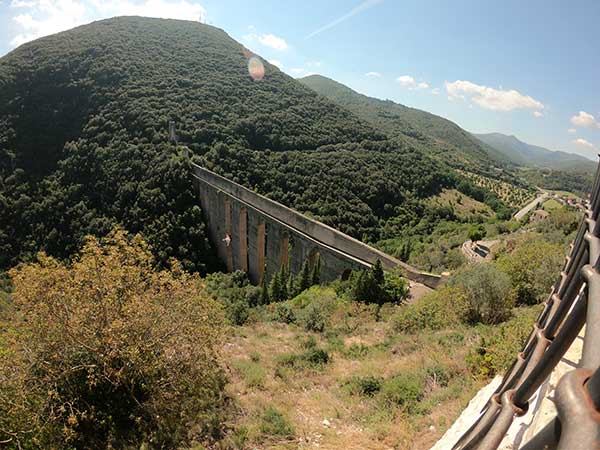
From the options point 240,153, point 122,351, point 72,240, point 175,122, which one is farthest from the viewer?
point 175,122

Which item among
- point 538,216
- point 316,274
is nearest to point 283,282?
point 316,274

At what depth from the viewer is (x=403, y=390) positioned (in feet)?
27.5

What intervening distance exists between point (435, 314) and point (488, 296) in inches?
78.4

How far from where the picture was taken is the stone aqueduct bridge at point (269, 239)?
69.8 feet

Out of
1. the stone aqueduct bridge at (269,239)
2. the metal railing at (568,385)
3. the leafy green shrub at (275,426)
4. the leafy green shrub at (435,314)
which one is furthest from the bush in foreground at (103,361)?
the stone aqueduct bridge at (269,239)

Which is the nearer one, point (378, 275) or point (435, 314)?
point (435, 314)

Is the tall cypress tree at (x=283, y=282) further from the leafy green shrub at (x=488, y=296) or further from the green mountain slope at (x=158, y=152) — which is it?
the leafy green shrub at (x=488, y=296)

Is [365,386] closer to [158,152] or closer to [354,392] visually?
[354,392]

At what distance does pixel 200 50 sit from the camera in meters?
76.9

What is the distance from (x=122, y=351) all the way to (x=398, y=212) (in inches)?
1480

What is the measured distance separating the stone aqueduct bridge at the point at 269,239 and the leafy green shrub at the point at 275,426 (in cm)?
1226

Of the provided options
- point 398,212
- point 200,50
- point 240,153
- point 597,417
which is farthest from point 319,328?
point 200,50

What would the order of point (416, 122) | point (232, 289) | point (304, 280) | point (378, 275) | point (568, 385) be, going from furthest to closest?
point (416, 122) → point (232, 289) → point (304, 280) → point (378, 275) → point (568, 385)

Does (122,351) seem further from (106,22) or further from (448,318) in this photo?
(106,22)
